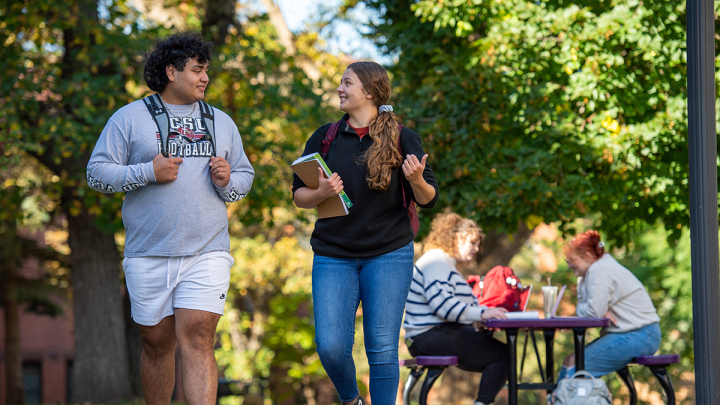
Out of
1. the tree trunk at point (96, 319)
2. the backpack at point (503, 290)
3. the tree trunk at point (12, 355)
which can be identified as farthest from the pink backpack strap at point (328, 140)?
the tree trunk at point (12, 355)

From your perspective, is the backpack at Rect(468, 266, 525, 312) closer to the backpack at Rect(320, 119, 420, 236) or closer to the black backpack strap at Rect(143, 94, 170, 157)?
the backpack at Rect(320, 119, 420, 236)

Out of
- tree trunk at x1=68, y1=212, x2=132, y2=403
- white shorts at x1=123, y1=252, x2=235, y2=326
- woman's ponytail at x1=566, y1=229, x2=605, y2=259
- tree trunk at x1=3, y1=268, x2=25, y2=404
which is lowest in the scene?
tree trunk at x1=3, y1=268, x2=25, y2=404

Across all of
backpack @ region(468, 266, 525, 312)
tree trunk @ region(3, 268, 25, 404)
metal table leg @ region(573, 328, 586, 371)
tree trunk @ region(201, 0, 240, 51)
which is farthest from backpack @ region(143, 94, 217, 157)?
tree trunk @ region(3, 268, 25, 404)

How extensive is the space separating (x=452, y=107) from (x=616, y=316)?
3.51 meters

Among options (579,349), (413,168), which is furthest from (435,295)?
(413,168)

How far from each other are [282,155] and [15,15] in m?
4.20

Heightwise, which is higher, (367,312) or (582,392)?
(367,312)

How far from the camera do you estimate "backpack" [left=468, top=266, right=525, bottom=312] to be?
568cm

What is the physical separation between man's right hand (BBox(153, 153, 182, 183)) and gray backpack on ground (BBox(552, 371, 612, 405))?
124 inches

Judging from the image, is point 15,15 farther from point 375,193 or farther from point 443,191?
point 375,193

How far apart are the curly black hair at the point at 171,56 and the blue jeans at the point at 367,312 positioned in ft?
3.91

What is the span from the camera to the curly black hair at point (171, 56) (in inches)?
139

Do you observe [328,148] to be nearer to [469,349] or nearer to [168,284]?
[168,284]

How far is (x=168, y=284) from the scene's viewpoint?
3391 millimetres
